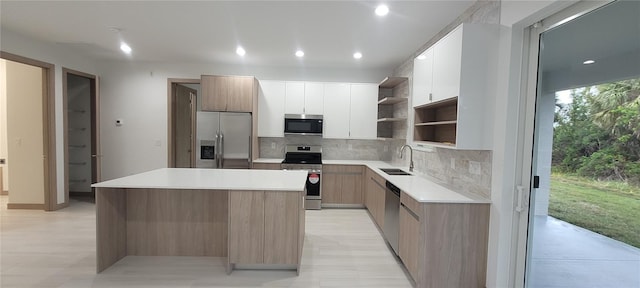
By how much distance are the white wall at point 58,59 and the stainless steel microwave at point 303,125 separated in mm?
3642

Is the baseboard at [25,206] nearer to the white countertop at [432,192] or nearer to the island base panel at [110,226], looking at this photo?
the island base panel at [110,226]

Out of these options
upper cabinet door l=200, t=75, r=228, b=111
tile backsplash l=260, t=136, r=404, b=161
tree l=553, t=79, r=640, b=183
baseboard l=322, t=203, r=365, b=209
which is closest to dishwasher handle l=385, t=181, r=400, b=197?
tree l=553, t=79, r=640, b=183

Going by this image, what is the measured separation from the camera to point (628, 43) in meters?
1.52

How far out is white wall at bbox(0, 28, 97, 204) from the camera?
3773 mm

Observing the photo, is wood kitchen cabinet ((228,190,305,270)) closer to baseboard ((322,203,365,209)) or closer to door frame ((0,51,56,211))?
baseboard ((322,203,365,209))

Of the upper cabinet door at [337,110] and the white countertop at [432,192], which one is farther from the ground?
the upper cabinet door at [337,110]

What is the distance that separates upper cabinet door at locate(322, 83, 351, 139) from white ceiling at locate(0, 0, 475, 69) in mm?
567

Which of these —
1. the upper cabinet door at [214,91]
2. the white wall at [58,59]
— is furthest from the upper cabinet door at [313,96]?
the white wall at [58,59]

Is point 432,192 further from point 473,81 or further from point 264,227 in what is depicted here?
point 264,227

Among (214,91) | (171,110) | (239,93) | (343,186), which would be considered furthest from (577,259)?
(171,110)

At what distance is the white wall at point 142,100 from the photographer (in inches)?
202

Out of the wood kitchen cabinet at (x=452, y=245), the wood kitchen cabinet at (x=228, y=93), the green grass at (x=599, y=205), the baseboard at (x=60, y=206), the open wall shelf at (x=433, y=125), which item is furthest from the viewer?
the wood kitchen cabinet at (x=228, y=93)

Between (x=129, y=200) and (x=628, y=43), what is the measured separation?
4103 millimetres

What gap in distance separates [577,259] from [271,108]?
14.3ft
